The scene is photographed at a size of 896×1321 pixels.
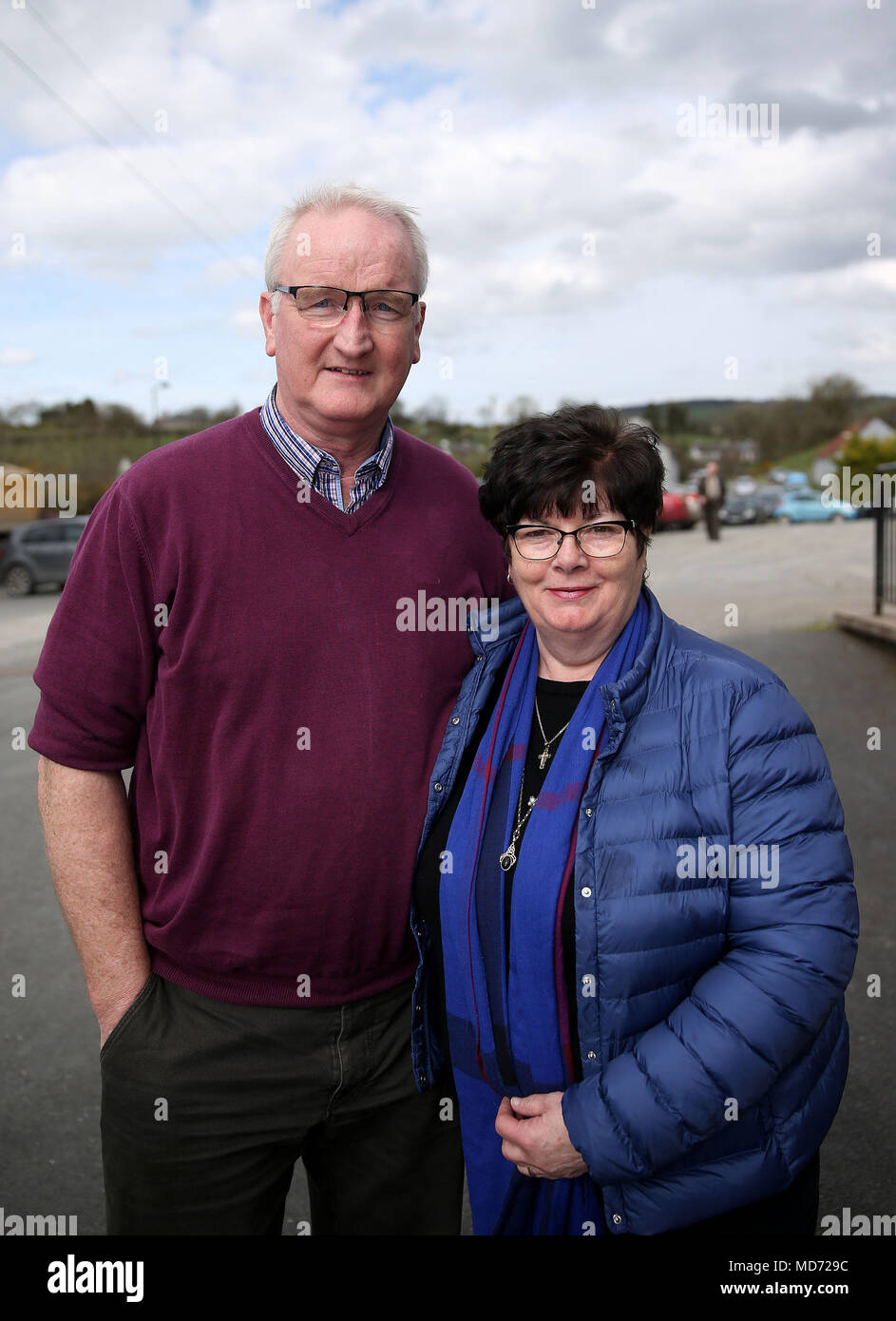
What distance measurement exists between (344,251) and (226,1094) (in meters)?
1.72

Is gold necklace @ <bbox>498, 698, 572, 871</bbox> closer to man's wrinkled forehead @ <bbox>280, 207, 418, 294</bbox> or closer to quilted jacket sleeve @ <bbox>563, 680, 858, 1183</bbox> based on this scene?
quilted jacket sleeve @ <bbox>563, 680, 858, 1183</bbox>

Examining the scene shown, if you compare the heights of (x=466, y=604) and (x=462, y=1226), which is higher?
(x=466, y=604)

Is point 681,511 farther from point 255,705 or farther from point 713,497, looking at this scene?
point 255,705

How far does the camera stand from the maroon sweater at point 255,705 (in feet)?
7.16

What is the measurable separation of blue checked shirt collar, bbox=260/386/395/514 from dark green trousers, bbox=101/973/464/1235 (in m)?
1.05

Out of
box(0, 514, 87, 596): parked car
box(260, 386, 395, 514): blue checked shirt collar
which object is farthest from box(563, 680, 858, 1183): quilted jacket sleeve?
box(0, 514, 87, 596): parked car

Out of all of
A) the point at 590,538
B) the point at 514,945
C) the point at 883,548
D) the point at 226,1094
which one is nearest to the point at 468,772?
the point at 514,945

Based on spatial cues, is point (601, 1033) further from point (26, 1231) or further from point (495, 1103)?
point (26, 1231)

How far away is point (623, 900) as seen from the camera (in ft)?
6.35

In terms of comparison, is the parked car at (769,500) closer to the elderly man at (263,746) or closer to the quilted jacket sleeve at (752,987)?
the elderly man at (263,746)

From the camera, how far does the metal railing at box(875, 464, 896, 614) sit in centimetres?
1253

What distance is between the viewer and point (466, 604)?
2.43 meters
